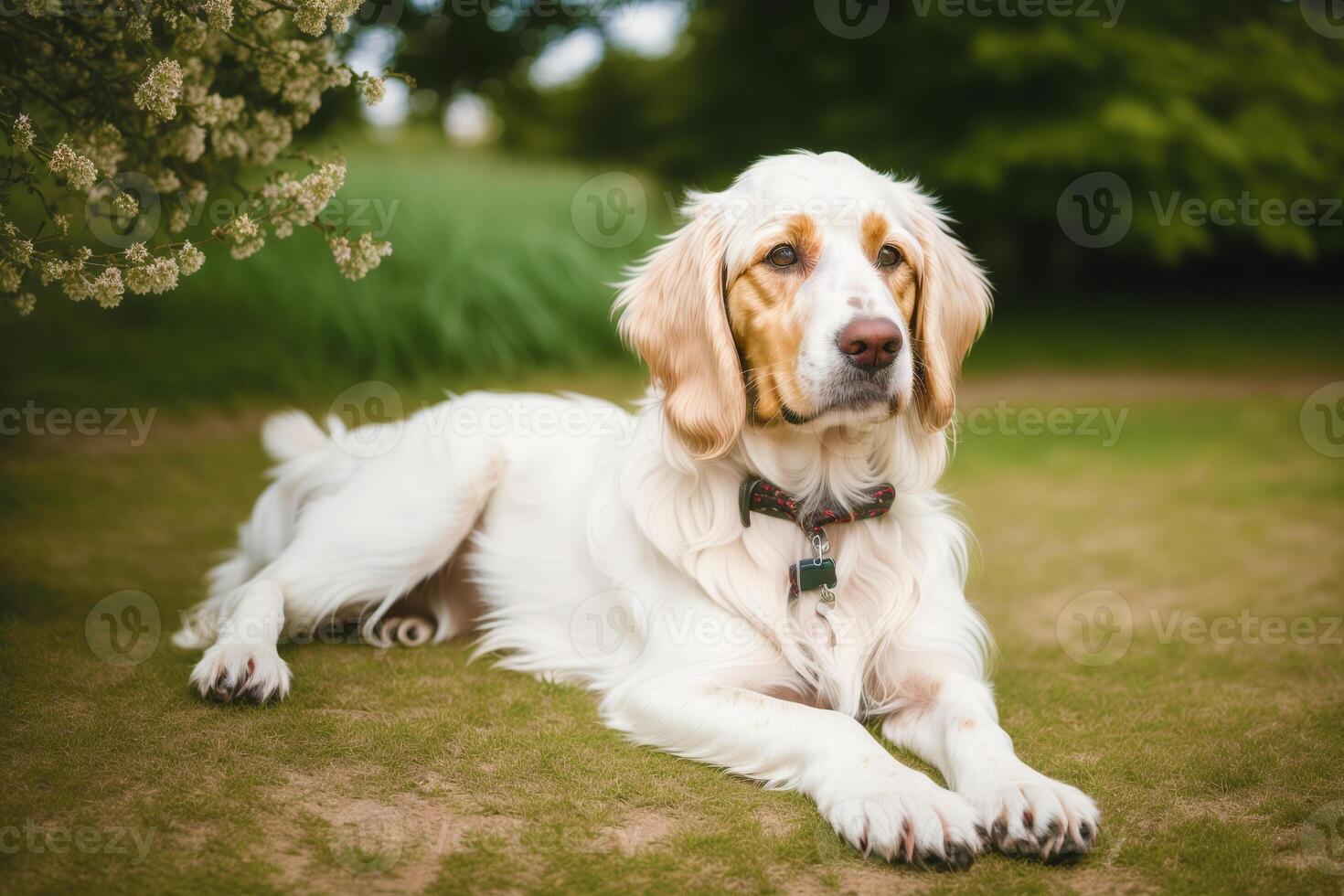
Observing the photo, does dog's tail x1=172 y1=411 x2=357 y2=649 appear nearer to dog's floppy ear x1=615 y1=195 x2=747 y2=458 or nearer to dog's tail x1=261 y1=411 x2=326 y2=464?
dog's tail x1=261 y1=411 x2=326 y2=464

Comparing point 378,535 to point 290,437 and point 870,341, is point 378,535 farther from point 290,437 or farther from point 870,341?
point 870,341

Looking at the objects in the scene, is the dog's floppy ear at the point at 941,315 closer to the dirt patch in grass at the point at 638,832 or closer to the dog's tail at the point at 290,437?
the dirt patch in grass at the point at 638,832

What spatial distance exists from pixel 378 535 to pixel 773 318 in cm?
159

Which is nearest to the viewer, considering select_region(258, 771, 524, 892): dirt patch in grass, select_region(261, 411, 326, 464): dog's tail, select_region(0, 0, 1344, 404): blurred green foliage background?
select_region(258, 771, 524, 892): dirt patch in grass

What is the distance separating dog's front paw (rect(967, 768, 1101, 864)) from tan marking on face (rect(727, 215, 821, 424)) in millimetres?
1080

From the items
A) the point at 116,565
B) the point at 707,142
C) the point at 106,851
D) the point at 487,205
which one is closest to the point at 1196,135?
the point at 707,142

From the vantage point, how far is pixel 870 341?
2.71 m

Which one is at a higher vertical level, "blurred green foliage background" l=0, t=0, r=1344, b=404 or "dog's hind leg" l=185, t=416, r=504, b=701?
"blurred green foliage background" l=0, t=0, r=1344, b=404

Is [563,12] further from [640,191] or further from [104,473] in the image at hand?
[104,473]

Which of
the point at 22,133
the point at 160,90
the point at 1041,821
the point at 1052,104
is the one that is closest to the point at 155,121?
the point at 160,90

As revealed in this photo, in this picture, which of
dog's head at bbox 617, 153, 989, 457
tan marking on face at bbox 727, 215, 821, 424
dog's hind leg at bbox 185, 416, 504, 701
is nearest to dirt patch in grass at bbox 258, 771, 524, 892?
dog's hind leg at bbox 185, 416, 504, 701

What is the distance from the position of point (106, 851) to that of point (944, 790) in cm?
177

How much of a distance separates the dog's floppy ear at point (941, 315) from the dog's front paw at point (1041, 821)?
1.12 m

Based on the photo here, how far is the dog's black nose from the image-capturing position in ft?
8.86
